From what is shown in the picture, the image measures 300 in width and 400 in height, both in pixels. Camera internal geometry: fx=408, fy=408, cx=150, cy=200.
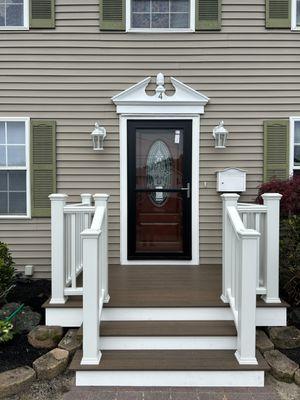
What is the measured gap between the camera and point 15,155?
5047 millimetres

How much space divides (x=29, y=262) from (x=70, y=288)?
62.0 inches

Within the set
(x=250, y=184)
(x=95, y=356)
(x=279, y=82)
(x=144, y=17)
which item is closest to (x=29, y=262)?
(x=95, y=356)

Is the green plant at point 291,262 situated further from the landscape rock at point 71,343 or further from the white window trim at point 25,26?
the white window trim at point 25,26

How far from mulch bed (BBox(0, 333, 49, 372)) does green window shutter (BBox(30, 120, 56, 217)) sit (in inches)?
73.1

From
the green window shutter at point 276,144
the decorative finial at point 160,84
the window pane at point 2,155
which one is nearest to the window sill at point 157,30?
the decorative finial at point 160,84

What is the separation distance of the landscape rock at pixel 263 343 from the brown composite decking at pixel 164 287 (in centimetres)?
26

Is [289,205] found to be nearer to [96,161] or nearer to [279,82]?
[279,82]

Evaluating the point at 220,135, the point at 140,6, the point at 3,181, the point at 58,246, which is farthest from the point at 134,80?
the point at 58,246

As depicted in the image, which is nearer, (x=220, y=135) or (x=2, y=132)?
(x=220, y=135)

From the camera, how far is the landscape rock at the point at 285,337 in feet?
11.4

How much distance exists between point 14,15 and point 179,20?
2025 millimetres

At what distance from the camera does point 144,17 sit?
16.5ft

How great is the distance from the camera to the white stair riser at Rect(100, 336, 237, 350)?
3277 millimetres

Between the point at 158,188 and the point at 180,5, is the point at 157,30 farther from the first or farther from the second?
the point at 158,188
